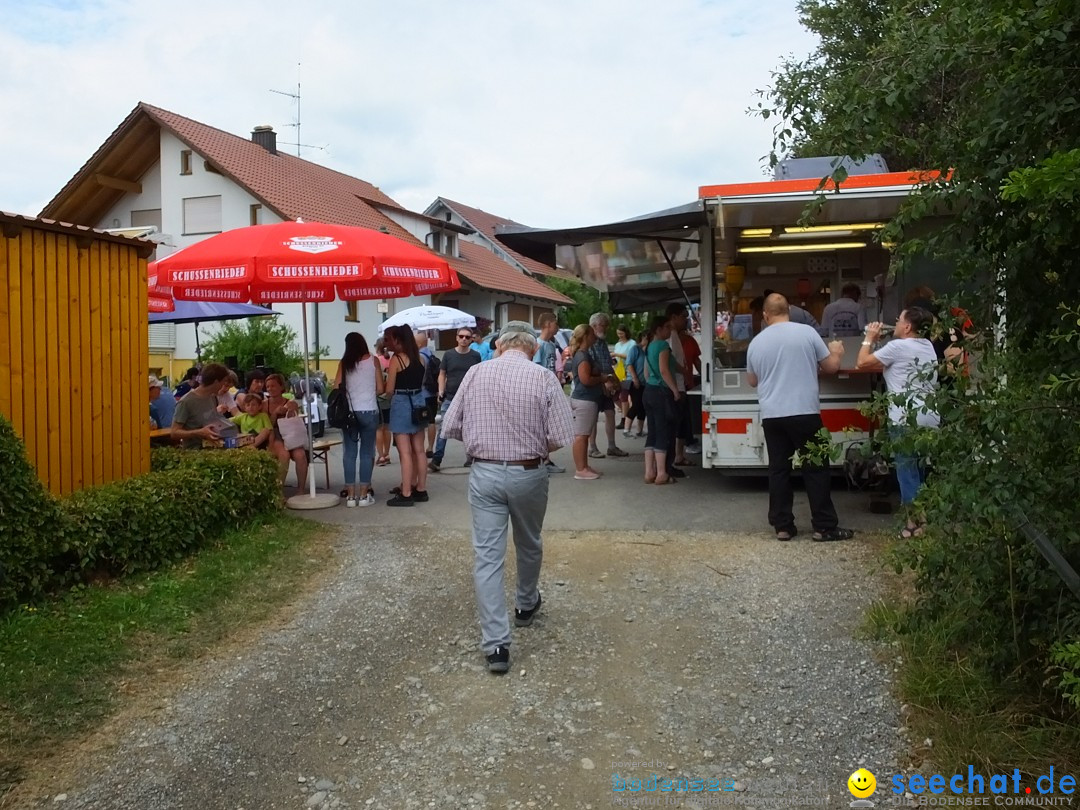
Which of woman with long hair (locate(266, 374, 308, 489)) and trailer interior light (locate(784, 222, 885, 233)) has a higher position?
trailer interior light (locate(784, 222, 885, 233))

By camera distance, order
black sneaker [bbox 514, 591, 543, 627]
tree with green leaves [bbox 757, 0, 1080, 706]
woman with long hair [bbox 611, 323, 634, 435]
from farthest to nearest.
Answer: woman with long hair [bbox 611, 323, 634, 435]
black sneaker [bbox 514, 591, 543, 627]
tree with green leaves [bbox 757, 0, 1080, 706]

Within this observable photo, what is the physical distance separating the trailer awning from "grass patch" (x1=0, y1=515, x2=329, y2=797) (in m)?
3.39

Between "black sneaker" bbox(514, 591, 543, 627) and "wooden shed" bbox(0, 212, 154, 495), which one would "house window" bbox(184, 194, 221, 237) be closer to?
"wooden shed" bbox(0, 212, 154, 495)

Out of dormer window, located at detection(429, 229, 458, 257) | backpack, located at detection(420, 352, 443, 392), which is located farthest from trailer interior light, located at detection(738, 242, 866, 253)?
dormer window, located at detection(429, 229, 458, 257)

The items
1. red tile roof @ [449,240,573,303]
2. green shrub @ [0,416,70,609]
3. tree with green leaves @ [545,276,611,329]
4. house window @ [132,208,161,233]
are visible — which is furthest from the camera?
tree with green leaves @ [545,276,611,329]

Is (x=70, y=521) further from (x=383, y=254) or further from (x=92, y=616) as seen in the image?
(x=383, y=254)

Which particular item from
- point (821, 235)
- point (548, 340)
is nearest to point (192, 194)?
point (548, 340)

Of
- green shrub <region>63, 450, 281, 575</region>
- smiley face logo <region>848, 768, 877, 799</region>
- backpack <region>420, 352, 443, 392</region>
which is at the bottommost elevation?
smiley face logo <region>848, 768, 877, 799</region>

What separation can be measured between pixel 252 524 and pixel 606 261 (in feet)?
16.2

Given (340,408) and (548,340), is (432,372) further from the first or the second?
(340,408)

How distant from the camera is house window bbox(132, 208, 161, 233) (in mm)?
28875

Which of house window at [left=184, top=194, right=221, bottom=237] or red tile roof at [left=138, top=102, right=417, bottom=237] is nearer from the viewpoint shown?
red tile roof at [left=138, top=102, right=417, bottom=237]

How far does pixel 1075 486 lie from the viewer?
319 centimetres

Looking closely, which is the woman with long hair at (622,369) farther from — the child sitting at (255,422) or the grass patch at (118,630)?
the grass patch at (118,630)
